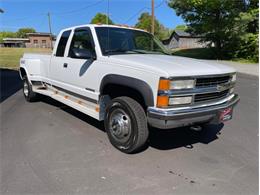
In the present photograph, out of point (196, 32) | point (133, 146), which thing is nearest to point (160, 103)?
point (133, 146)

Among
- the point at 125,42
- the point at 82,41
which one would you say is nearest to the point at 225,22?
the point at 125,42

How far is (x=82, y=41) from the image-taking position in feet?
16.6

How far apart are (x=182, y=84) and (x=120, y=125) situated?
1.19 m

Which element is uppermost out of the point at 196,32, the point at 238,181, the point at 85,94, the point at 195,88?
the point at 196,32

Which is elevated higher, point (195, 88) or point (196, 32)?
point (196, 32)

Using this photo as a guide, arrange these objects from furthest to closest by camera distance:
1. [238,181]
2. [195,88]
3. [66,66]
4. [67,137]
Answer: [66,66] < [67,137] < [195,88] < [238,181]

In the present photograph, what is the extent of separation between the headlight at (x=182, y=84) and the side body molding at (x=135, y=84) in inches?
12.1

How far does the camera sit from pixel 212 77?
12.5 feet

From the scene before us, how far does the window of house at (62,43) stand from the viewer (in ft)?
18.5

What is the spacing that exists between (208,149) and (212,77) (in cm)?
126

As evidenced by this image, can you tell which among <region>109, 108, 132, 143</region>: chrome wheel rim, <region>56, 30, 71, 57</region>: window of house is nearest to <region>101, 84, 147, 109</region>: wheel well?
<region>109, 108, 132, 143</region>: chrome wheel rim

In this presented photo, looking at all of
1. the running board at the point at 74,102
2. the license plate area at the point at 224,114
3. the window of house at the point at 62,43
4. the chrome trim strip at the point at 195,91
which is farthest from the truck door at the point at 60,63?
the license plate area at the point at 224,114

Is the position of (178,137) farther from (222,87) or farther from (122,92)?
(122,92)

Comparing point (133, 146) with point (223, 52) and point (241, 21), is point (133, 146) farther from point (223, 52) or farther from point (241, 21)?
point (223, 52)
